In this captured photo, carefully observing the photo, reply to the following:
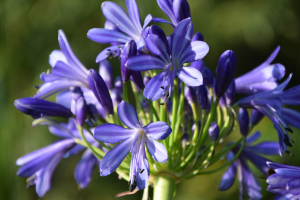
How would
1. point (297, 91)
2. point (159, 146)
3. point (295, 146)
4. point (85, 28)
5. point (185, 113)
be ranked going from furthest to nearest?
point (85, 28), point (295, 146), point (185, 113), point (297, 91), point (159, 146)

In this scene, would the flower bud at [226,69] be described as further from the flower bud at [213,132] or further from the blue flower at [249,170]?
the blue flower at [249,170]

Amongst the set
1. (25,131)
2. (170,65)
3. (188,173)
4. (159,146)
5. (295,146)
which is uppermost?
(170,65)

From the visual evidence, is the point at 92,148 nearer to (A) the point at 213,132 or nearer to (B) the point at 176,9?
(A) the point at 213,132

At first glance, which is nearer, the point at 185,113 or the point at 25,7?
the point at 185,113

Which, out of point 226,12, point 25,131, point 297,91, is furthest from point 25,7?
point 297,91

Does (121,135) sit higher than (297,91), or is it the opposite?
(121,135)

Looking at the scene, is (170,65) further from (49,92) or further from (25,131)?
(25,131)

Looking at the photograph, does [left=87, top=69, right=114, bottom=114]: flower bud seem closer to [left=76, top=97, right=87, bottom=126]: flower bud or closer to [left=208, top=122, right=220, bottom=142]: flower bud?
[left=76, top=97, right=87, bottom=126]: flower bud
